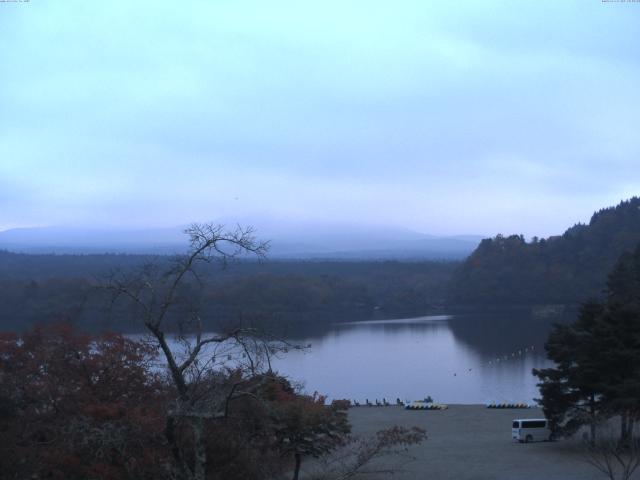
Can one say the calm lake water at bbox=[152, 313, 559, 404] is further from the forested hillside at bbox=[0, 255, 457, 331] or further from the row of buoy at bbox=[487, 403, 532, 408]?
the forested hillside at bbox=[0, 255, 457, 331]

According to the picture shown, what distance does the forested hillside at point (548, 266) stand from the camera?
39.9 m

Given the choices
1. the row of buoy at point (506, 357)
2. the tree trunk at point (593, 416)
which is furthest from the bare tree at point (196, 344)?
the row of buoy at point (506, 357)

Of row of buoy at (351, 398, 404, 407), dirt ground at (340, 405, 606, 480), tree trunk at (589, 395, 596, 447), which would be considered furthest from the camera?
row of buoy at (351, 398, 404, 407)

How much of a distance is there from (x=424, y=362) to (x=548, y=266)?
23.5 meters

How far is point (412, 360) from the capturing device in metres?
20.8

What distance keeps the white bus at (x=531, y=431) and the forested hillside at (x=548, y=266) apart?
3011 cm

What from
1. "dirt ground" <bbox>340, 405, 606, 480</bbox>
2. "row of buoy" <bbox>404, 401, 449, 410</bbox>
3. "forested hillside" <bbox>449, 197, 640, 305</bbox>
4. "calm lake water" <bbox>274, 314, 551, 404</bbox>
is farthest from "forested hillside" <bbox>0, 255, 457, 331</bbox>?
"dirt ground" <bbox>340, 405, 606, 480</bbox>

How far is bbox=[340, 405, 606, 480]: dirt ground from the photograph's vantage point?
7785 millimetres

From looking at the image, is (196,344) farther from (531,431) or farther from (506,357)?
(506,357)

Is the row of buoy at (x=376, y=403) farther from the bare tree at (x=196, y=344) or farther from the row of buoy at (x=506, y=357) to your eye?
the bare tree at (x=196, y=344)

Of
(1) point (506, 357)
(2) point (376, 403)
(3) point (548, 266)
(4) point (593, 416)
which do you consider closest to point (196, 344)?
(4) point (593, 416)

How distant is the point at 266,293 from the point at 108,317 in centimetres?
3084

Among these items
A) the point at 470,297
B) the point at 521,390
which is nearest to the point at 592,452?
the point at 521,390

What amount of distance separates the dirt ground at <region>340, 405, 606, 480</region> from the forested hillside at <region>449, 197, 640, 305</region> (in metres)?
28.4
